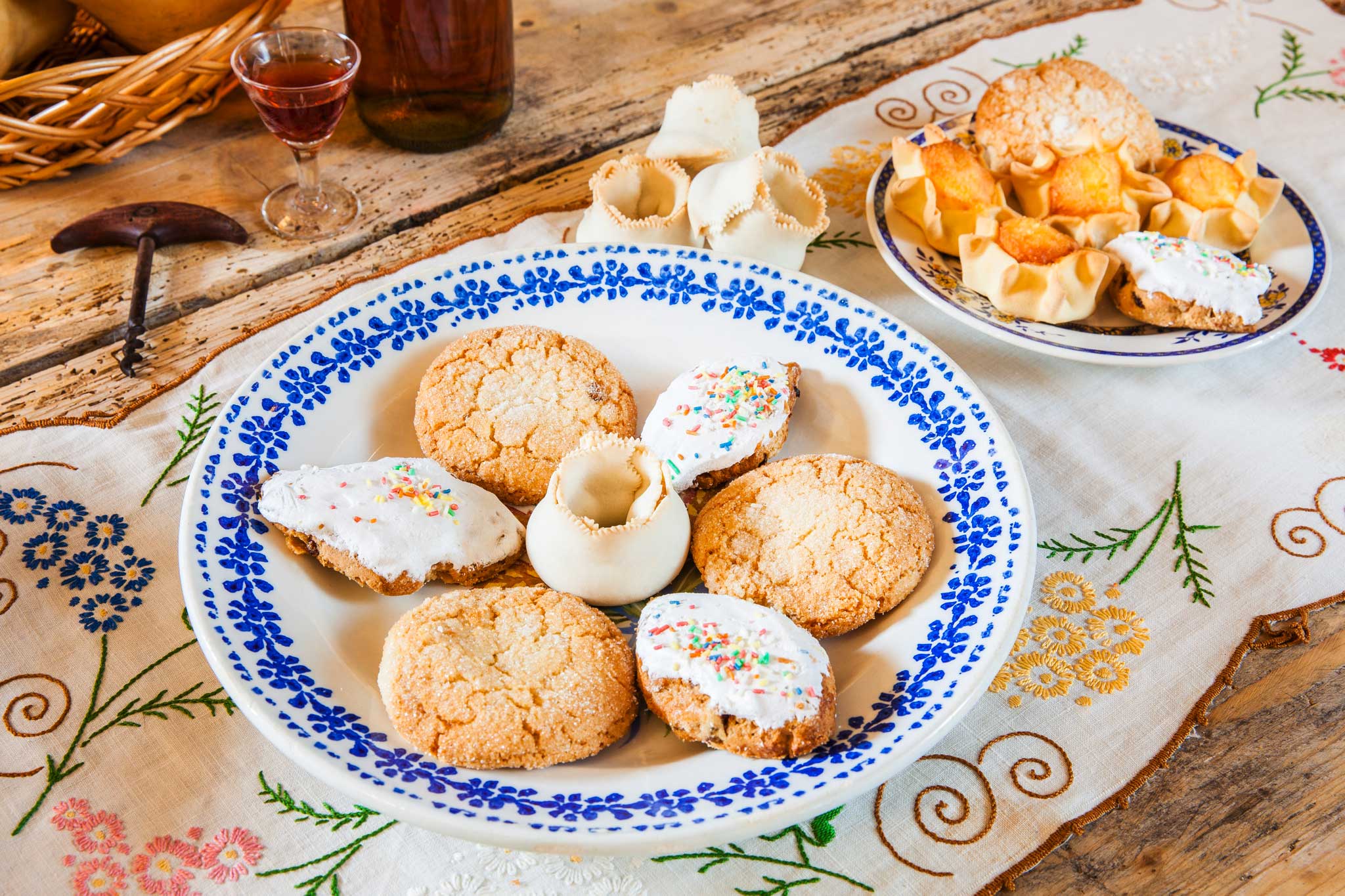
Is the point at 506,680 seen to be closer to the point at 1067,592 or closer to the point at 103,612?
the point at 103,612

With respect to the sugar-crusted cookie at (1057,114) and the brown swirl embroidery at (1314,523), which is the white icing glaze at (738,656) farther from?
the sugar-crusted cookie at (1057,114)

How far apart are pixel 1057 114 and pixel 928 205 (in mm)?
307

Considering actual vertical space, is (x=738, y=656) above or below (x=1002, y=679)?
above

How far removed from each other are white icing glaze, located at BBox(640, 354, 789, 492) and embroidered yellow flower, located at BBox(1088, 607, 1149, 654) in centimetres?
43

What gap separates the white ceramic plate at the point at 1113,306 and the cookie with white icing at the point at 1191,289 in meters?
0.02

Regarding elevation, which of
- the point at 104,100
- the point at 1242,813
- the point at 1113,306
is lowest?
the point at 1242,813

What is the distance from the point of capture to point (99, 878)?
958 millimetres

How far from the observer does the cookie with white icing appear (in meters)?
1.44

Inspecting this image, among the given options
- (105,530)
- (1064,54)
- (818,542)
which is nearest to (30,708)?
(105,530)

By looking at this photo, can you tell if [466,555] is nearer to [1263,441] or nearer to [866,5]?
[1263,441]

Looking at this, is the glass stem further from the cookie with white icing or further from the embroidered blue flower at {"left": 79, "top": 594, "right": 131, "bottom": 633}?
the cookie with white icing

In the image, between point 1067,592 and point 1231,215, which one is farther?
point 1231,215

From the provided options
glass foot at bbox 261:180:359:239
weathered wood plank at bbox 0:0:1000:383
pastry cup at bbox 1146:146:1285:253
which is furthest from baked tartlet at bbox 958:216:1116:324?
glass foot at bbox 261:180:359:239

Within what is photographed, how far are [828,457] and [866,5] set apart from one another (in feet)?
4.75
